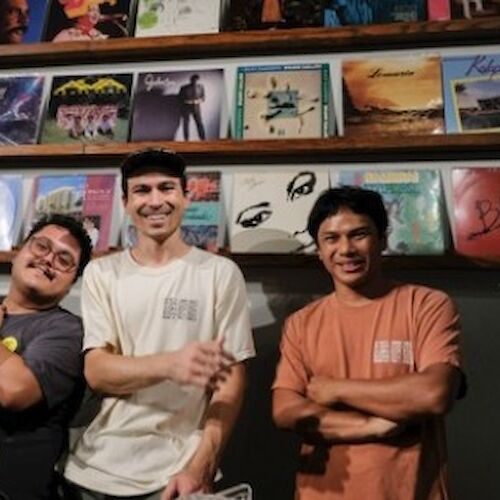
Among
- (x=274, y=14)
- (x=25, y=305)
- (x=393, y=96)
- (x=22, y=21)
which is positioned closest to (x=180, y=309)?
(x=25, y=305)

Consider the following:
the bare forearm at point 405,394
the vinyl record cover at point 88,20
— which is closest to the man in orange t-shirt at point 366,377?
the bare forearm at point 405,394

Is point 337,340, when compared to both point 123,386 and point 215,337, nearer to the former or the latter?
point 215,337

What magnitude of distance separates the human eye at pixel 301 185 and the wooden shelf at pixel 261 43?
18.8 inches

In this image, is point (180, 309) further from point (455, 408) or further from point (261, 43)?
point (261, 43)

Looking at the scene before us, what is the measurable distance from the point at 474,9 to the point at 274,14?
680mm

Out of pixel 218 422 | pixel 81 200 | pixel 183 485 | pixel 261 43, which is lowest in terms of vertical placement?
pixel 183 485

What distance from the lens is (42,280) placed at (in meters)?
1.70

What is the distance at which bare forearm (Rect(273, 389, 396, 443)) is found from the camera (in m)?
1.32

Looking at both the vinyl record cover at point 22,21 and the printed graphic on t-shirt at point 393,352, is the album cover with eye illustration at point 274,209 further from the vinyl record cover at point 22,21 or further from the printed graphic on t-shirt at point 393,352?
the vinyl record cover at point 22,21

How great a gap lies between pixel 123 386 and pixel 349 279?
0.60m

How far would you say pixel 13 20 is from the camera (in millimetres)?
2369

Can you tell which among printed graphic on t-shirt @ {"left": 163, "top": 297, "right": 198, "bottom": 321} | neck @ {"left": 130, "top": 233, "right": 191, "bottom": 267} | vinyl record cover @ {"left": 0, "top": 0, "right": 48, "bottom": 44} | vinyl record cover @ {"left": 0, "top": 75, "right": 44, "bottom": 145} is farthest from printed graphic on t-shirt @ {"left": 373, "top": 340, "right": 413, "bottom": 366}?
vinyl record cover @ {"left": 0, "top": 0, "right": 48, "bottom": 44}

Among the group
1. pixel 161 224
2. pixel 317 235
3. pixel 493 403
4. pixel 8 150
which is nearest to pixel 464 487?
pixel 493 403

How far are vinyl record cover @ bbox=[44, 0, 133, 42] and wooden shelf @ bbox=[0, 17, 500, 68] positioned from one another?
3.0 inches
